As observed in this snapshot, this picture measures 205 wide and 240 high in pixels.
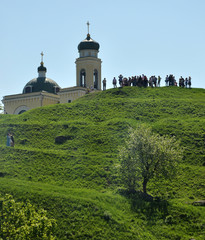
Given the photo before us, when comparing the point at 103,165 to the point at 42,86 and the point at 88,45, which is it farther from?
the point at 42,86

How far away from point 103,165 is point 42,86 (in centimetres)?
4232

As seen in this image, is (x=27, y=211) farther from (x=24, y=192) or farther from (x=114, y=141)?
(x=114, y=141)

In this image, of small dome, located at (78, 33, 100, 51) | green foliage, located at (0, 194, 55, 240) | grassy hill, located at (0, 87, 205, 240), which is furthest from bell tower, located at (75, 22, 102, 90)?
green foliage, located at (0, 194, 55, 240)

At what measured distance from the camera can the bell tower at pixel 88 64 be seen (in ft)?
220

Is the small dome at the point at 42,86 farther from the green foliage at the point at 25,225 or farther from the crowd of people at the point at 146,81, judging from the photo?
the green foliage at the point at 25,225

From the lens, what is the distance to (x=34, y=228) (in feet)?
66.2

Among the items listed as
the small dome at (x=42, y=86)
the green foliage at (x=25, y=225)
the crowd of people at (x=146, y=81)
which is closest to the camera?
the green foliage at (x=25, y=225)

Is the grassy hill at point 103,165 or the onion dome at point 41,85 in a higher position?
the onion dome at point 41,85

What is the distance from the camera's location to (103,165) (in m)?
34.6

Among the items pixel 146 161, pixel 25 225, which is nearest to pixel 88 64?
pixel 146 161

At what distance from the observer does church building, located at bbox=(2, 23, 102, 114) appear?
218 feet

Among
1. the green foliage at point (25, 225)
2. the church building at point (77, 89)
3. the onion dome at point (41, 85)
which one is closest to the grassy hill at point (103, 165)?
the green foliage at point (25, 225)

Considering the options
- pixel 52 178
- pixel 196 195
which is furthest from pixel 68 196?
pixel 196 195

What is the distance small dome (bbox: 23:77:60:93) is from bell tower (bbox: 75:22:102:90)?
8.11 metres
